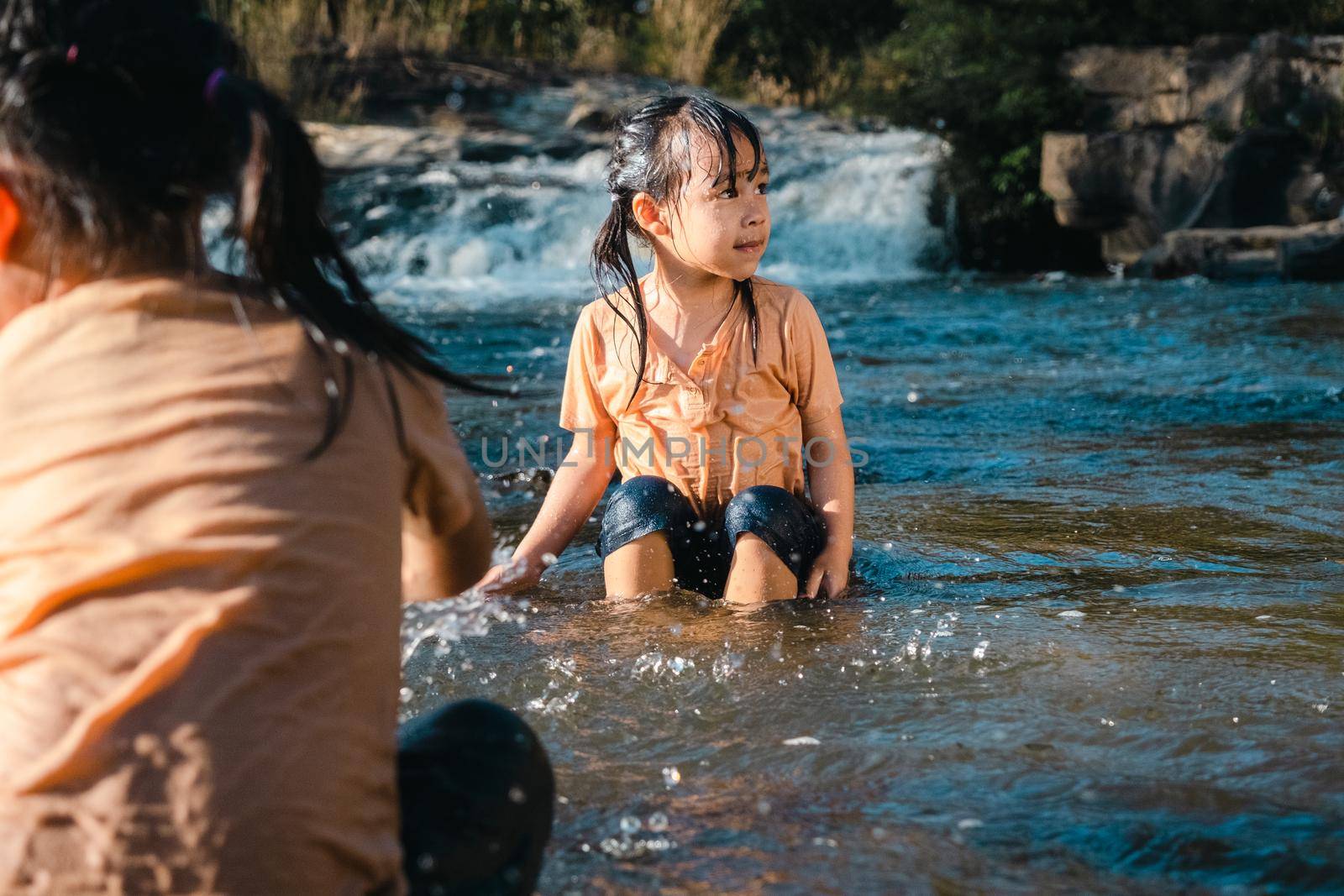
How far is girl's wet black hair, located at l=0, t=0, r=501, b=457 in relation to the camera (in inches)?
48.8

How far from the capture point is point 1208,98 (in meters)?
12.0

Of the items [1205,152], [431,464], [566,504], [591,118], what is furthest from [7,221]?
[591,118]

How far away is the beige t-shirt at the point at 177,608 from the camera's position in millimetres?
1219

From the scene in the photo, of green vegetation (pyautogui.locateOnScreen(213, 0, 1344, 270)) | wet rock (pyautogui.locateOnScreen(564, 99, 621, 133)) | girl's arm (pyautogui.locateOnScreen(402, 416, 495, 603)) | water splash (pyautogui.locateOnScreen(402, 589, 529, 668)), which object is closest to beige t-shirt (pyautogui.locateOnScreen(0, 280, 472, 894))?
girl's arm (pyautogui.locateOnScreen(402, 416, 495, 603))

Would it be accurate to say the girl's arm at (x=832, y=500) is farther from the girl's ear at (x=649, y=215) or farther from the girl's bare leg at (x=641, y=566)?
the girl's ear at (x=649, y=215)

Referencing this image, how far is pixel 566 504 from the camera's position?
10.4 ft

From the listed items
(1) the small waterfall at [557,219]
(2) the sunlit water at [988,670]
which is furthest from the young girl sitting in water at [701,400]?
(1) the small waterfall at [557,219]

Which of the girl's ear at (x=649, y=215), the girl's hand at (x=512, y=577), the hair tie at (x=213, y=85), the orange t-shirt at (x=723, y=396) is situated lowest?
the girl's hand at (x=512, y=577)

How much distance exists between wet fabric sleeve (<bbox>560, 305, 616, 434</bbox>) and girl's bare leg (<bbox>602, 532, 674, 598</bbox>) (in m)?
0.32

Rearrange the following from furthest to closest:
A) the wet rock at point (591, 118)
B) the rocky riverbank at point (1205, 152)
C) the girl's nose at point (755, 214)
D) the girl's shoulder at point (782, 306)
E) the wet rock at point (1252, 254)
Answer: the wet rock at point (591, 118) < the rocky riverbank at point (1205, 152) < the wet rock at point (1252, 254) < the girl's shoulder at point (782, 306) < the girl's nose at point (755, 214)

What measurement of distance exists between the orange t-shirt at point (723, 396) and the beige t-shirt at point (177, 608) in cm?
174

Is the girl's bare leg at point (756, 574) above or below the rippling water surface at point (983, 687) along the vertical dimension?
above

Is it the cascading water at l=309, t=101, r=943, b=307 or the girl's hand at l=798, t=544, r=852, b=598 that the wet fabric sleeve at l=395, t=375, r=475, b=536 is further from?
the cascading water at l=309, t=101, r=943, b=307

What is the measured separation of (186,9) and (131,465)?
42cm
